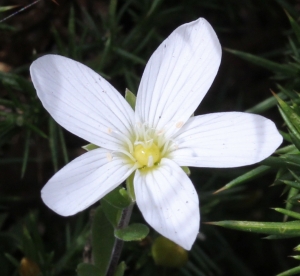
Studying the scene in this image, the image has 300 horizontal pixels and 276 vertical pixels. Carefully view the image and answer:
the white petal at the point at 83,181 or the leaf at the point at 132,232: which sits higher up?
A: the white petal at the point at 83,181

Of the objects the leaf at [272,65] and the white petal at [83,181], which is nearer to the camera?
the white petal at [83,181]

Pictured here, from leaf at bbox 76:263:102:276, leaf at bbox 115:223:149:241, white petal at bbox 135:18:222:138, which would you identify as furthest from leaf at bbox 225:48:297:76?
leaf at bbox 76:263:102:276

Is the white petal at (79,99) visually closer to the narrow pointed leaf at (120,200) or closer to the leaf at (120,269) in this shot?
the narrow pointed leaf at (120,200)

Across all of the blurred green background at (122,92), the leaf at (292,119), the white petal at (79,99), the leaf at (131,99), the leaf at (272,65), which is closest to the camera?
the leaf at (292,119)

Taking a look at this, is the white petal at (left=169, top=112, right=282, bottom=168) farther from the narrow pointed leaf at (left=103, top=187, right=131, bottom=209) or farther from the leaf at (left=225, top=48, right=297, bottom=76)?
the leaf at (left=225, top=48, right=297, bottom=76)

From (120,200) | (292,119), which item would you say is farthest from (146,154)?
(292,119)

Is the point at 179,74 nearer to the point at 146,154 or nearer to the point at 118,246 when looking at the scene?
the point at 146,154

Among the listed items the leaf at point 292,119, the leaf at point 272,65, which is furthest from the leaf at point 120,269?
the leaf at point 272,65
